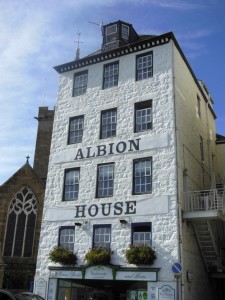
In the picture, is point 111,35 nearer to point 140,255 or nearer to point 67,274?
point 140,255

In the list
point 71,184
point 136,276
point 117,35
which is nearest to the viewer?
point 136,276

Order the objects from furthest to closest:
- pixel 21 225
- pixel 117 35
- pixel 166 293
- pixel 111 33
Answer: pixel 21 225 < pixel 111 33 < pixel 117 35 < pixel 166 293

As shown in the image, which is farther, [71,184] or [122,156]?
[71,184]

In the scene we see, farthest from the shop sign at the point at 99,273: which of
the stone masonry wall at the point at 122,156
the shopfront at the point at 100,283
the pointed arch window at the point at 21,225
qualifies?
the pointed arch window at the point at 21,225

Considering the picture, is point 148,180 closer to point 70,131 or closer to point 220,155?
point 70,131

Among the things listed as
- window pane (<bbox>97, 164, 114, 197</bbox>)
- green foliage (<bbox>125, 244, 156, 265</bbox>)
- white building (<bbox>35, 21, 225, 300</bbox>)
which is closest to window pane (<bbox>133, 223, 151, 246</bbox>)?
white building (<bbox>35, 21, 225, 300</bbox>)

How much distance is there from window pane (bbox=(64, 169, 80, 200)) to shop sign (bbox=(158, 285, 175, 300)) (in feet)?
20.8

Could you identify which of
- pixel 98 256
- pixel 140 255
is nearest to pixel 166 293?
pixel 140 255

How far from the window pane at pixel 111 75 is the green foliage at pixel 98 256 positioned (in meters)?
8.76

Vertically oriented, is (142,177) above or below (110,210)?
above

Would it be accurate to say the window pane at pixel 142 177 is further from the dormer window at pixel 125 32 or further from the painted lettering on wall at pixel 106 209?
the dormer window at pixel 125 32

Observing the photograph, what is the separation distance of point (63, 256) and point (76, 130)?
22.1 ft

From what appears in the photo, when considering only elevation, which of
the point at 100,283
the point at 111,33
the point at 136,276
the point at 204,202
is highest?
the point at 111,33

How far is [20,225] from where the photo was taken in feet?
90.9
